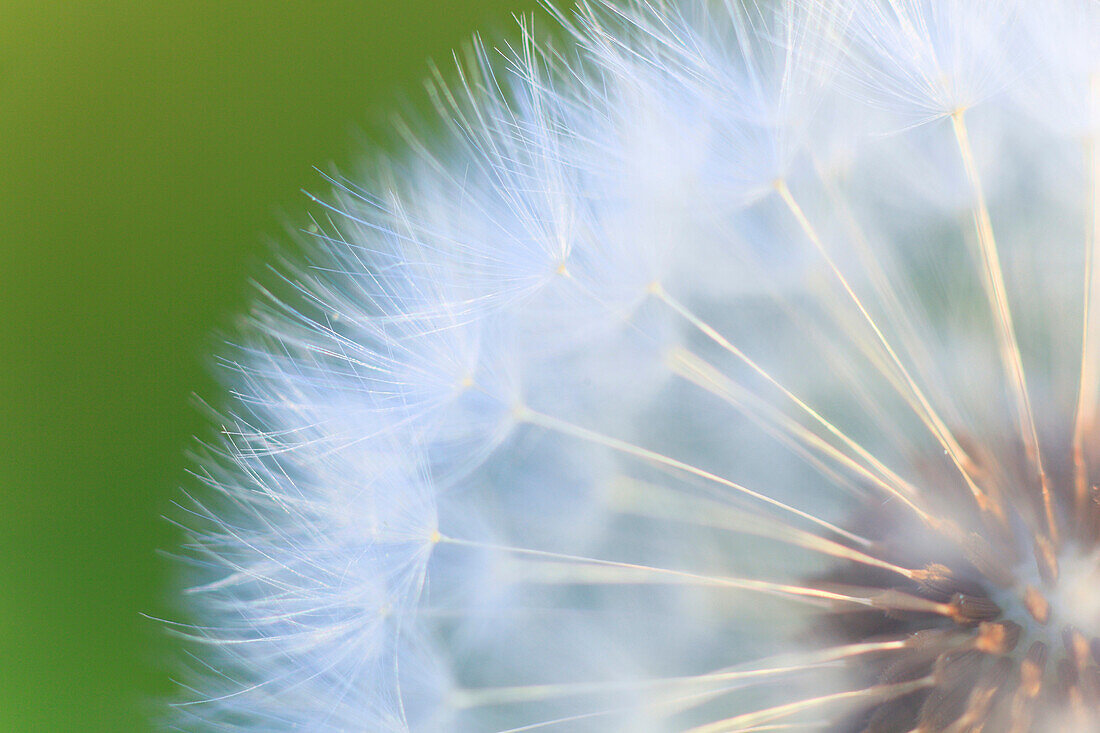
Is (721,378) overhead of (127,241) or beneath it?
beneath

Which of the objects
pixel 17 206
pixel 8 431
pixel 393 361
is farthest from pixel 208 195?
pixel 393 361

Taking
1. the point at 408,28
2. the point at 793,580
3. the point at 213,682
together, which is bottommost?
the point at 213,682

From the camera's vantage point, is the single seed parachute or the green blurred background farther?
the green blurred background

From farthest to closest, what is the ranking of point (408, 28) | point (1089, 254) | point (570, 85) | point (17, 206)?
point (17, 206)
point (408, 28)
point (570, 85)
point (1089, 254)

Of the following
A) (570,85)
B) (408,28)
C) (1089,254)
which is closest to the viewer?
(1089,254)

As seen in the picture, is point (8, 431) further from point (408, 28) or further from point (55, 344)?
point (408, 28)
